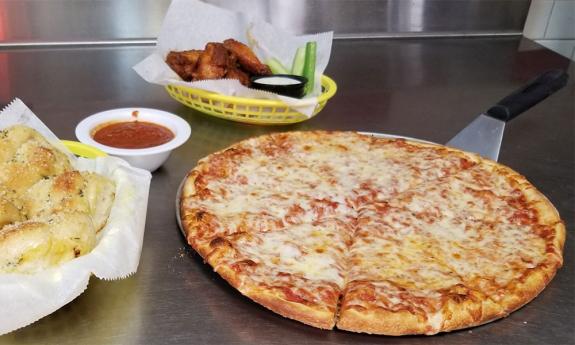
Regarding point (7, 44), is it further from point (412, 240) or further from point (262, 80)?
point (412, 240)

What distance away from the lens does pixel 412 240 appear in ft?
5.99

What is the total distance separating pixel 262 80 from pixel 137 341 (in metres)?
1.39

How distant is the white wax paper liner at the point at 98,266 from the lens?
1279 mm

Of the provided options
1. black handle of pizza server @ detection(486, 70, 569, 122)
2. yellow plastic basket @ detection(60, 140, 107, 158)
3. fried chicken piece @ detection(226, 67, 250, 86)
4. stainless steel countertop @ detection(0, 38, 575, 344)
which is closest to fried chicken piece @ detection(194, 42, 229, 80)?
fried chicken piece @ detection(226, 67, 250, 86)

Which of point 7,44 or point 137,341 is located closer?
point 137,341

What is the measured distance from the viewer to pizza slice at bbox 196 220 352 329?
→ 59.2 inches

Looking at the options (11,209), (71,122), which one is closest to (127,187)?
(11,209)

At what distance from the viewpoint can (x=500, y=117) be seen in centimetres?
243

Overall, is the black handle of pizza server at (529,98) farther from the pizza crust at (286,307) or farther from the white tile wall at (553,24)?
the white tile wall at (553,24)

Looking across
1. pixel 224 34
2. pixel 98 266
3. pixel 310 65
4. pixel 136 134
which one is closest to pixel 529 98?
pixel 310 65

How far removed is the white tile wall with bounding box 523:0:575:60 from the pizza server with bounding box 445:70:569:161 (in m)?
1.85

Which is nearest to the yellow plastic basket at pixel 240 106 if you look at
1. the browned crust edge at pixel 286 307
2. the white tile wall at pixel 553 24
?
the browned crust edge at pixel 286 307

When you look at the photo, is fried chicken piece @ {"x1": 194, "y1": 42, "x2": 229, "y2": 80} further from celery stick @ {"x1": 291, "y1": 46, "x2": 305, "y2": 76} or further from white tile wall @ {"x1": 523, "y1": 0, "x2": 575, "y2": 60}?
white tile wall @ {"x1": 523, "y1": 0, "x2": 575, "y2": 60}

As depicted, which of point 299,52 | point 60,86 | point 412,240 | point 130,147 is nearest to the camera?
point 412,240
